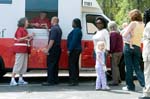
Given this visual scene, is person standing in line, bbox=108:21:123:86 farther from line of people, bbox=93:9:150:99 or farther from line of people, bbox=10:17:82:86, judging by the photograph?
line of people, bbox=10:17:82:86

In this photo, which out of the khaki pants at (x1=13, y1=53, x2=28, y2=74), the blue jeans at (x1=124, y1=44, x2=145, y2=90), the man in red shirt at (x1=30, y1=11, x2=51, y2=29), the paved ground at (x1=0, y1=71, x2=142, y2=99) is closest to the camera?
the paved ground at (x1=0, y1=71, x2=142, y2=99)

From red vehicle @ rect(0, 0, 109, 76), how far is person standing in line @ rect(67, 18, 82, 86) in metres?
0.62

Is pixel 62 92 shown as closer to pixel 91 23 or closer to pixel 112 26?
pixel 112 26

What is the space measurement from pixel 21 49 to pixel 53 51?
869 millimetres

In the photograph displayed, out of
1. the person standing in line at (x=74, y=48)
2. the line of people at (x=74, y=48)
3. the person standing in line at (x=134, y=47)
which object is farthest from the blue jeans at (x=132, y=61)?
the person standing in line at (x=74, y=48)

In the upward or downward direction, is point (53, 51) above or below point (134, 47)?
below

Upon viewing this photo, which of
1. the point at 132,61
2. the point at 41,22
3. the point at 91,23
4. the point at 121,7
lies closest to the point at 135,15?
the point at 132,61

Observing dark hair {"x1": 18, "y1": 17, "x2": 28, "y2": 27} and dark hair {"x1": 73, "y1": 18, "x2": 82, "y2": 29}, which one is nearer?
dark hair {"x1": 73, "y1": 18, "x2": 82, "y2": 29}

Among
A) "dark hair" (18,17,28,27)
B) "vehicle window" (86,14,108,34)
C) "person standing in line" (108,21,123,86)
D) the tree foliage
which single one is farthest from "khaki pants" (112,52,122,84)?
the tree foliage

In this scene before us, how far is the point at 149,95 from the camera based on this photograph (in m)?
10.6

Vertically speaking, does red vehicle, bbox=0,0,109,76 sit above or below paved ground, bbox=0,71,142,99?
above

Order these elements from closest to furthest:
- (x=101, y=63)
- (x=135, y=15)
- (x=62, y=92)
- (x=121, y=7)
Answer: (x=135, y=15)
(x=62, y=92)
(x=101, y=63)
(x=121, y=7)

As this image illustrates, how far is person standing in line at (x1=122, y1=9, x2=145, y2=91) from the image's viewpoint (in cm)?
1225

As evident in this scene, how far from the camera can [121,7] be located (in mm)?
31891
